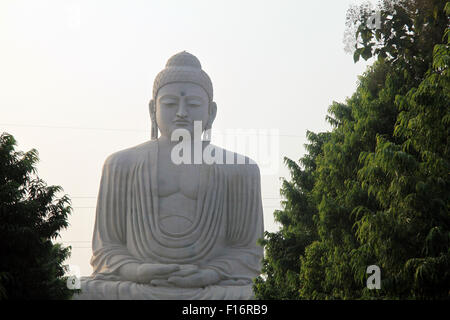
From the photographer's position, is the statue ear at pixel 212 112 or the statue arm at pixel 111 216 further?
the statue ear at pixel 212 112

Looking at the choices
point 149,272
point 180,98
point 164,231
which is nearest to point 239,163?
point 180,98

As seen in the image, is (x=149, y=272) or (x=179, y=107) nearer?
(x=149, y=272)

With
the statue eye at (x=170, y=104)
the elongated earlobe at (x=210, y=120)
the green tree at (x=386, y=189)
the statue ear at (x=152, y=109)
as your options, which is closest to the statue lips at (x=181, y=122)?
the statue eye at (x=170, y=104)

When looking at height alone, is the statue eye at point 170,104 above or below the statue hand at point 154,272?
above

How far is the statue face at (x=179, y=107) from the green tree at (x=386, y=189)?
1881 millimetres

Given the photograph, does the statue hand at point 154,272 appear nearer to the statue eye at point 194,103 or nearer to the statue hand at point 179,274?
the statue hand at point 179,274

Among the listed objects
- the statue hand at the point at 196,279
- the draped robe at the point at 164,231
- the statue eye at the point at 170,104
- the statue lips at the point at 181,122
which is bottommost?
the statue hand at the point at 196,279

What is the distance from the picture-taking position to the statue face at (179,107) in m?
15.3

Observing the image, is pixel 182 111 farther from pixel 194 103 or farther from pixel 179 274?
pixel 179 274

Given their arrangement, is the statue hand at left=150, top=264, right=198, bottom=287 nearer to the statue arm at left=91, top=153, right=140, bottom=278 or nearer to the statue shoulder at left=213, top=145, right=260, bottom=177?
the statue arm at left=91, top=153, right=140, bottom=278

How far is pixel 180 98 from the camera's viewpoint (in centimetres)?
1538

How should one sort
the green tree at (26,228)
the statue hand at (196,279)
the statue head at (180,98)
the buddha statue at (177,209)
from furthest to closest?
the statue head at (180,98) → the buddha statue at (177,209) → the statue hand at (196,279) → the green tree at (26,228)

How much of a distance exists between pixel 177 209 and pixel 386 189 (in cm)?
500

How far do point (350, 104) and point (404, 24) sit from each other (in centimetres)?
325
